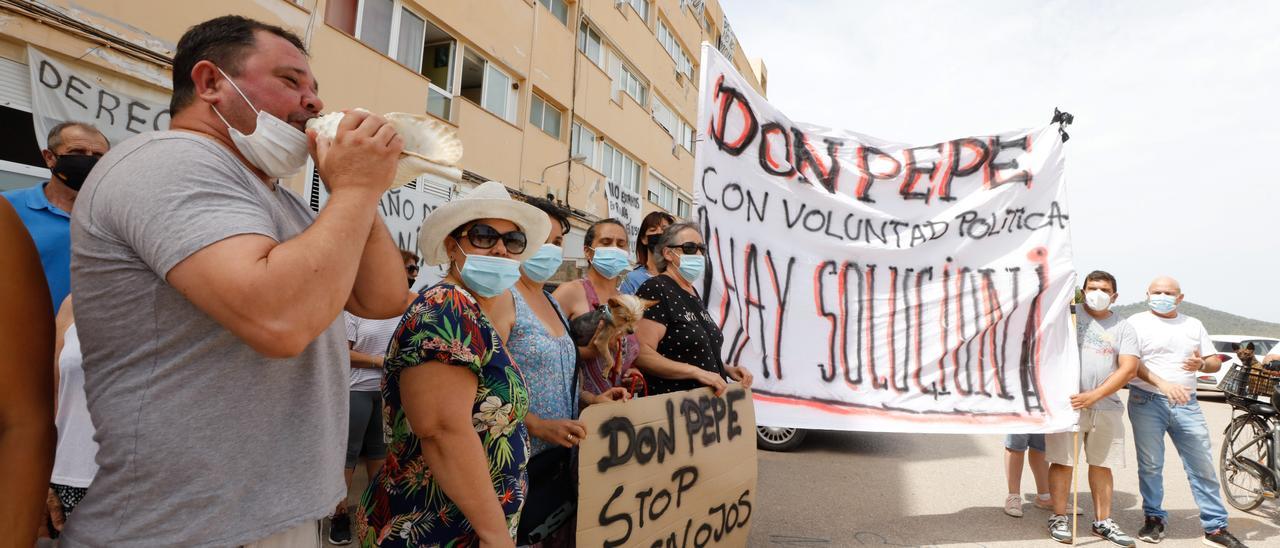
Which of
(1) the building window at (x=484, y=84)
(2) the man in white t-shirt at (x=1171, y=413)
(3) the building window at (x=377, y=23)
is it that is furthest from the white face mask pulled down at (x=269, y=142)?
(1) the building window at (x=484, y=84)

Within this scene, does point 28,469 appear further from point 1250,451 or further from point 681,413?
point 1250,451

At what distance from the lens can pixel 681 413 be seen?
2.80 m

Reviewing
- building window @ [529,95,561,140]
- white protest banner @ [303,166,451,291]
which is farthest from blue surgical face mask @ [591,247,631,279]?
building window @ [529,95,561,140]

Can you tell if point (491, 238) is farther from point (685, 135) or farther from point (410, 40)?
point (685, 135)

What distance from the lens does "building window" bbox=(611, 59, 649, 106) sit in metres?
16.8

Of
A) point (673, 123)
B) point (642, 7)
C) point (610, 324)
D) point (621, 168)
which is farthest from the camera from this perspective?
point (673, 123)

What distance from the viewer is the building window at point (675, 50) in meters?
20.3

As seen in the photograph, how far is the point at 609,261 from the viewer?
3828 millimetres

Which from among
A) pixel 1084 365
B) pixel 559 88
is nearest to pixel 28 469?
pixel 1084 365

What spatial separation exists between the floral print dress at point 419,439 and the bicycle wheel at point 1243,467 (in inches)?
246

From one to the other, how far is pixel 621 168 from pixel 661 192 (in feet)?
10.8

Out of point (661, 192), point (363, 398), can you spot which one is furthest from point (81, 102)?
point (661, 192)

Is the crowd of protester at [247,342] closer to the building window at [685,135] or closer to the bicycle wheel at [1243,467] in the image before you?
the bicycle wheel at [1243,467]

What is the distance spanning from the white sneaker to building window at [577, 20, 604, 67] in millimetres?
12668
